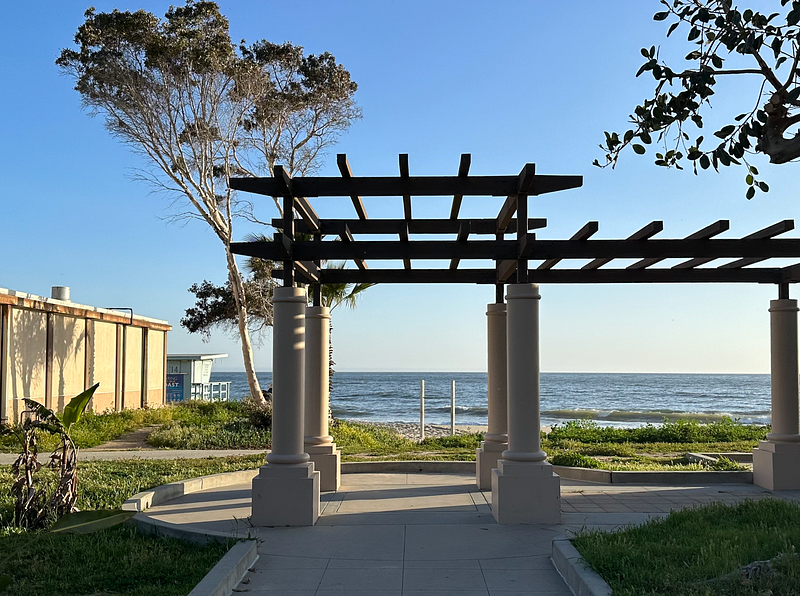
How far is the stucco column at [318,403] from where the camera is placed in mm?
10219

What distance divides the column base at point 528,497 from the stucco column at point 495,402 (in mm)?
2250

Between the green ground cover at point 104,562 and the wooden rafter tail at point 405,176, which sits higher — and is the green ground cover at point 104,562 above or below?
below

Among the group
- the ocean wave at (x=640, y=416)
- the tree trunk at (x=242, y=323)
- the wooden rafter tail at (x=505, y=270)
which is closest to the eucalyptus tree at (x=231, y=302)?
the tree trunk at (x=242, y=323)

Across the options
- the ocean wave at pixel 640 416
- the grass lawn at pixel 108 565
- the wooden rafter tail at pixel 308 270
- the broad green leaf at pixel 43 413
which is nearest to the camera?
the grass lawn at pixel 108 565

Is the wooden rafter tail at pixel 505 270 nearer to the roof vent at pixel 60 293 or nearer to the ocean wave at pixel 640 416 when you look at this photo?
the roof vent at pixel 60 293

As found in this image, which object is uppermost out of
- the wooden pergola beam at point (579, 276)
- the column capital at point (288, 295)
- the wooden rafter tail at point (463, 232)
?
the wooden rafter tail at point (463, 232)

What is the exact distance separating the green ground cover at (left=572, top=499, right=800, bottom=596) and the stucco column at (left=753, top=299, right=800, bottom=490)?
3158mm

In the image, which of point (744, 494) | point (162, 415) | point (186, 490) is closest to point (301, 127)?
point (162, 415)

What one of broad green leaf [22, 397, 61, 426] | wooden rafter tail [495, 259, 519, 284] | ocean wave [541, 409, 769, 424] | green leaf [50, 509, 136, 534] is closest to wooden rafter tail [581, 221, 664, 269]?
wooden rafter tail [495, 259, 519, 284]

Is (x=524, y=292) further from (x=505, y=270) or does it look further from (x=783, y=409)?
(x=783, y=409)

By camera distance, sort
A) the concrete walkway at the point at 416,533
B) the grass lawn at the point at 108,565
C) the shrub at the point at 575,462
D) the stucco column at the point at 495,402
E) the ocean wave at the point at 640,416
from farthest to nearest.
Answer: the ocean wave at the point at 640,416
the shrub at the point at 575,462
the stucco column at the point at 495,402
the concrete walkway at the point at 416,533
the grass lawn at the point at 108,565

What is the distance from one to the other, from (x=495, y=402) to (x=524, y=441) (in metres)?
2.30

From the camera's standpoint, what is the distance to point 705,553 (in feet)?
18.0

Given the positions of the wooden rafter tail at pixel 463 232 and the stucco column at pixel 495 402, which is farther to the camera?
the stucco column at pixel 495 402
